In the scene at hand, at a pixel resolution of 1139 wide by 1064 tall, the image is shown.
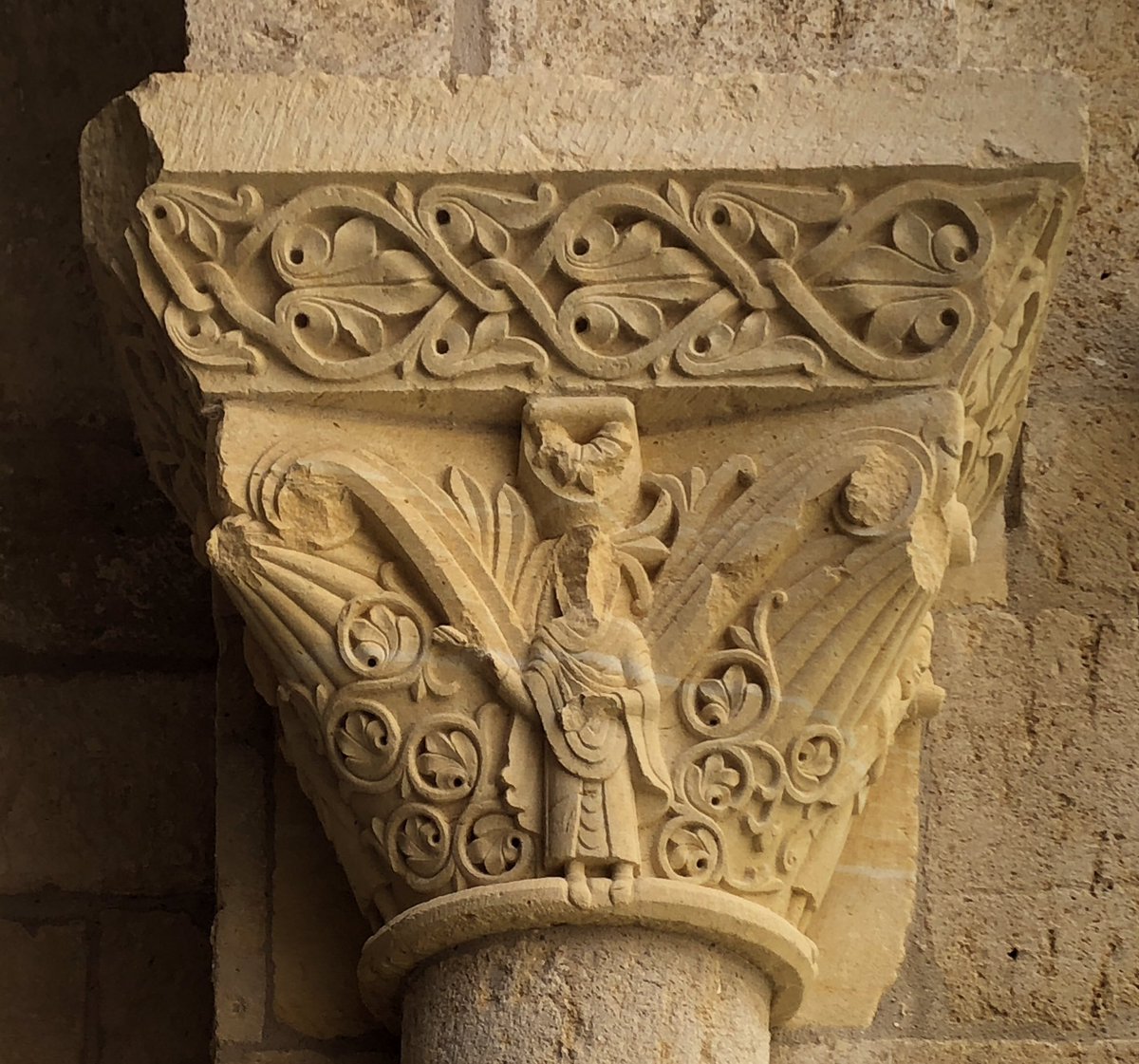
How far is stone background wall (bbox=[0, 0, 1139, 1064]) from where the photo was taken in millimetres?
2328

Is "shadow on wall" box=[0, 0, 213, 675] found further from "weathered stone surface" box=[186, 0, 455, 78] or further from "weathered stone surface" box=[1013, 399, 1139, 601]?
"weathered stone surface" box=[1013, 399, 1139, 601]

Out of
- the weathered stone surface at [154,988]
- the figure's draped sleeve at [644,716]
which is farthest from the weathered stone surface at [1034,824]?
the weathered stone surface at [154,988]

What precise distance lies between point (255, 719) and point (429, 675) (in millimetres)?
439

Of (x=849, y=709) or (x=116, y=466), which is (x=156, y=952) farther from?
(x=849, y=709)

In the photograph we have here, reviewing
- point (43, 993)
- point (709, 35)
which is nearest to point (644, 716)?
point (709, 35)

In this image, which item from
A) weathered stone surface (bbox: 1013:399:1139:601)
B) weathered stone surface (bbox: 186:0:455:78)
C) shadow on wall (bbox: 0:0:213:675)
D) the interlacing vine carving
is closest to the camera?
the interlacing vine carving

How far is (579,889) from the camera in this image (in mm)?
2043

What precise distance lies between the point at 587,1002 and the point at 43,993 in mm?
1083

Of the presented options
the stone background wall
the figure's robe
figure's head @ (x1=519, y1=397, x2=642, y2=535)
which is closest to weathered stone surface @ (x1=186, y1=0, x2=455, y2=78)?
the stone background wall

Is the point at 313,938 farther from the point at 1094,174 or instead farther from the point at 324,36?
the point at 1094,174

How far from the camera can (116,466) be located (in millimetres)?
3133

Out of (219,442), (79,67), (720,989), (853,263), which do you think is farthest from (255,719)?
(79,67)

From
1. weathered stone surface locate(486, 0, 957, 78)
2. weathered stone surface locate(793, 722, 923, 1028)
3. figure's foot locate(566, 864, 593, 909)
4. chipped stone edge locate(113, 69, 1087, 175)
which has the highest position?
weathered stone surface locate(486, 0, 957, 78)

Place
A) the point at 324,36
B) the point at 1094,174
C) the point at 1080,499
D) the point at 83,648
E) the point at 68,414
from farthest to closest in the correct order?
1. the point at 68,414
2. the point at 83,648
3. the point at 1094,174
4. the point at 1080,499
5. the point at 324,36
